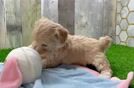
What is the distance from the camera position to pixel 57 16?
2303 mm

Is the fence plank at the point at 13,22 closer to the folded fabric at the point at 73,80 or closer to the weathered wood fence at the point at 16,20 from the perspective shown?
the weathered wood fence at the point at 16,20

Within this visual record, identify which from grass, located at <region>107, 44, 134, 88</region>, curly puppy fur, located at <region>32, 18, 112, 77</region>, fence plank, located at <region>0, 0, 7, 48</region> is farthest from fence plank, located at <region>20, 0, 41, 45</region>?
curly puppy fur, located at <region>32, 18, 112, 77</region>

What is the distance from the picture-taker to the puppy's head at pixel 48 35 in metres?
1.22

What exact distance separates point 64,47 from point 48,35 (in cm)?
14

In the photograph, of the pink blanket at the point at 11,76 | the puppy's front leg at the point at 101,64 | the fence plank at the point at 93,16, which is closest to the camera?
the pink blanket at the point at 11,76

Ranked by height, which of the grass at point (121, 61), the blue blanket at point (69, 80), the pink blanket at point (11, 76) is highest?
the pink blanket at point (11, 76)

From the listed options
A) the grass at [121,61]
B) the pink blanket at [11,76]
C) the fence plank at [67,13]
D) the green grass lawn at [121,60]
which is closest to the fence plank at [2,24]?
the green grass lawn at [121,60]

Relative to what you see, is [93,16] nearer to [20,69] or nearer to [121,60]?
[121,60]

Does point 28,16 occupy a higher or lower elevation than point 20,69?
higher

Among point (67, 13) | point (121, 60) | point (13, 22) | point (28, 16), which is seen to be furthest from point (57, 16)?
point (121, 60)

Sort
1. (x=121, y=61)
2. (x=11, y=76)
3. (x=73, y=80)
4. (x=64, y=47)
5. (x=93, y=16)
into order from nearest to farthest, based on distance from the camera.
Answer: (x=11, y=76), (x=73, y=80), (x=64, y=47), (x=121, y=61), (x=93, y=16)

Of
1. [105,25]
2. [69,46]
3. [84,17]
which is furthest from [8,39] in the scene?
[69,46]

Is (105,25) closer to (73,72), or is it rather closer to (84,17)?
(84,17)

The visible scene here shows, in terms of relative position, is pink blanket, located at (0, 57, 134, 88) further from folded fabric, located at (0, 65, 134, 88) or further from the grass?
the grass
